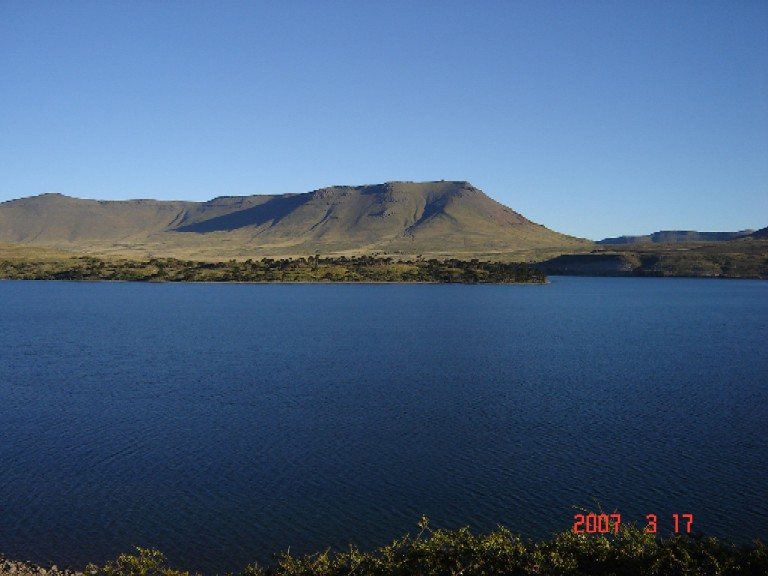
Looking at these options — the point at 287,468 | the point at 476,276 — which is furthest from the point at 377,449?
the point at 476,276

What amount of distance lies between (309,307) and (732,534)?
314 feet

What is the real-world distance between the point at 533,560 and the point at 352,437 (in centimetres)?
1713

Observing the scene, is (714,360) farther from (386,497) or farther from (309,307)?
(309,307)

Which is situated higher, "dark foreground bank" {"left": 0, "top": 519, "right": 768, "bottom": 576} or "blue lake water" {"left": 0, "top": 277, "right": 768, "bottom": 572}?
"dark foreground bank" {"left": 0, "top": 519, "right": 768, "bottom": 576}

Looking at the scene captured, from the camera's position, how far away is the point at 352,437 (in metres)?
36.5

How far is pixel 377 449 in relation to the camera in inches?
1356
